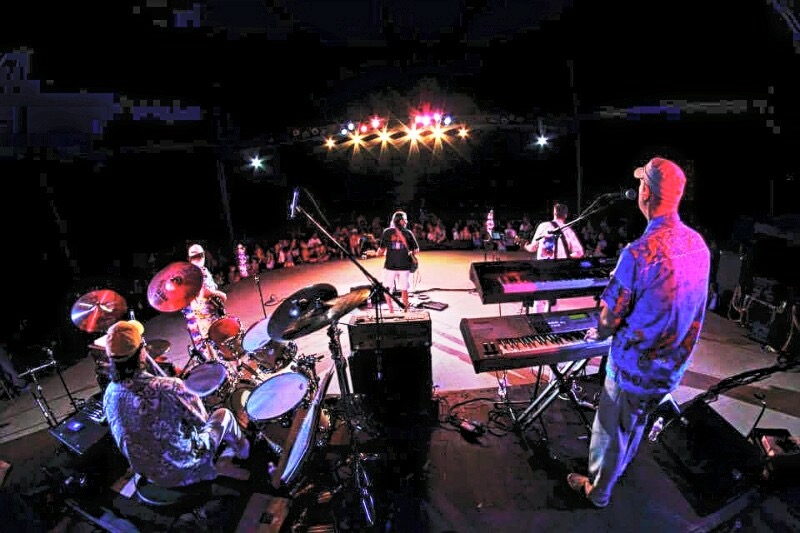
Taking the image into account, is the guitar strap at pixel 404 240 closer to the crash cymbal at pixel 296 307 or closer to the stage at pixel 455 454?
the stage at pixel 455 454

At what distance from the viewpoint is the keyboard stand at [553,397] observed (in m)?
3.59

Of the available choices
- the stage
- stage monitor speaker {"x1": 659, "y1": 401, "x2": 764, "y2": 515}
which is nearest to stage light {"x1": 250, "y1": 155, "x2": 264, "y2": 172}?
the stage

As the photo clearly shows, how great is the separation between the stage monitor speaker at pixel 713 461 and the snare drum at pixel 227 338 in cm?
482

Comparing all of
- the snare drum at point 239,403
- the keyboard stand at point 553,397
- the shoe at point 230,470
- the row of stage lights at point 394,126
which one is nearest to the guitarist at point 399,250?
the snare drum at point 239,403

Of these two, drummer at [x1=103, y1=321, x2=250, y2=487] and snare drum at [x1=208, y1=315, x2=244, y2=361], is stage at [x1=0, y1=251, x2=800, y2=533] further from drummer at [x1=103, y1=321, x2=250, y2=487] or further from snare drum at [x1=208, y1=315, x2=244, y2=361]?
snare drum at [x1=208, y1=315, x2=244, y2=361]

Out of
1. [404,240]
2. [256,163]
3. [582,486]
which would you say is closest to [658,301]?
[582,486]

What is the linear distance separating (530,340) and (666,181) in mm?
1615

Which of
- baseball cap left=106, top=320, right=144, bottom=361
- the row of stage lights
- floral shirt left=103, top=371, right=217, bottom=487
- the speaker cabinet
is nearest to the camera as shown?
baseball cap left=106, top=320, right=144, bottom=361

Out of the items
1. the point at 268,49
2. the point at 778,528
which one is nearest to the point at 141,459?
the point at 778,528

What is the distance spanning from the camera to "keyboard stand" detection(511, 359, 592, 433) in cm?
359

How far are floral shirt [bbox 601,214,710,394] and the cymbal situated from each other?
68.0 inches

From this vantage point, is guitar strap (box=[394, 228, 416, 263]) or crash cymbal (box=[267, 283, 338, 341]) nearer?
crash cymbal (box=[267, 283, 338, 341])

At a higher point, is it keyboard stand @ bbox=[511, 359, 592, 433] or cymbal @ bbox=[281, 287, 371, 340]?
cymbal @ bbox=[281, 287, 371, 340]

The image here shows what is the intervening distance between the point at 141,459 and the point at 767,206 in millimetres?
17336
